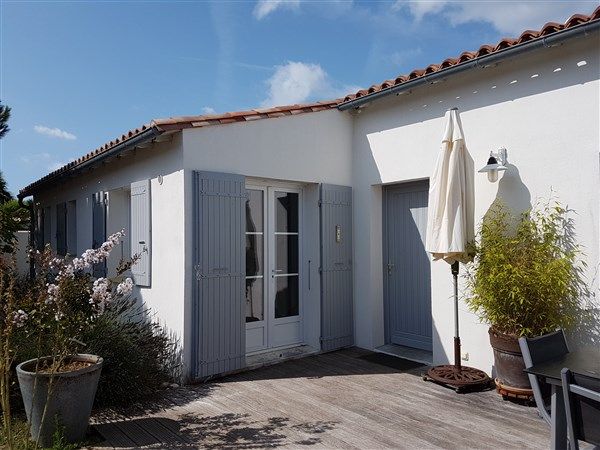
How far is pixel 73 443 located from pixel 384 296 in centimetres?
479

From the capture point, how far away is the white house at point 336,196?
16.4 feet

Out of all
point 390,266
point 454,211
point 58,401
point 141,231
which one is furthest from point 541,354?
point 141,231

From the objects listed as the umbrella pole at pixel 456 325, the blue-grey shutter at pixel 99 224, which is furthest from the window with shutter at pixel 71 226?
the umbrella pole at pixel 456 325

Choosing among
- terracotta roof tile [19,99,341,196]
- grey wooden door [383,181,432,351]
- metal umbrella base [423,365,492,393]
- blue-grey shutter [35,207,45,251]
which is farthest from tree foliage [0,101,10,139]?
metal umbrella base [423,365,492,393]

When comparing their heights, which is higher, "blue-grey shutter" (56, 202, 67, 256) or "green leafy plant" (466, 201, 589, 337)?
"blue-grey shutter" (56, 202, 67, 256)

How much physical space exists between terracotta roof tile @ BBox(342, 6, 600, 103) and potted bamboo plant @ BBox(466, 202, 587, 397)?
6.12 ft

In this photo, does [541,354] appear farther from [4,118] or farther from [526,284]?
[4,118]

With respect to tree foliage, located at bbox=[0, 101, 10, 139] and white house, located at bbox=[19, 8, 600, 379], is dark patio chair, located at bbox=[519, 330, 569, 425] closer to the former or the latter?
white house, located at bbox=[19, 8, 600, 379]

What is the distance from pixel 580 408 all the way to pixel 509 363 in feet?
8.42

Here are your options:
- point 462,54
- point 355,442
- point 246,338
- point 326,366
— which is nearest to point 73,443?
point 355,442

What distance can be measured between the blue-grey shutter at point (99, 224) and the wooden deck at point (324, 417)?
3.26 m

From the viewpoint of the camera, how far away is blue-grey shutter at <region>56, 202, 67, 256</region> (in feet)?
32.7

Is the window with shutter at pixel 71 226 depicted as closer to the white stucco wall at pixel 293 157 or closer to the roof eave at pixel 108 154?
the roof eave at pixel 108 154

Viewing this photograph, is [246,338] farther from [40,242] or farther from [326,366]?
[40,242]
